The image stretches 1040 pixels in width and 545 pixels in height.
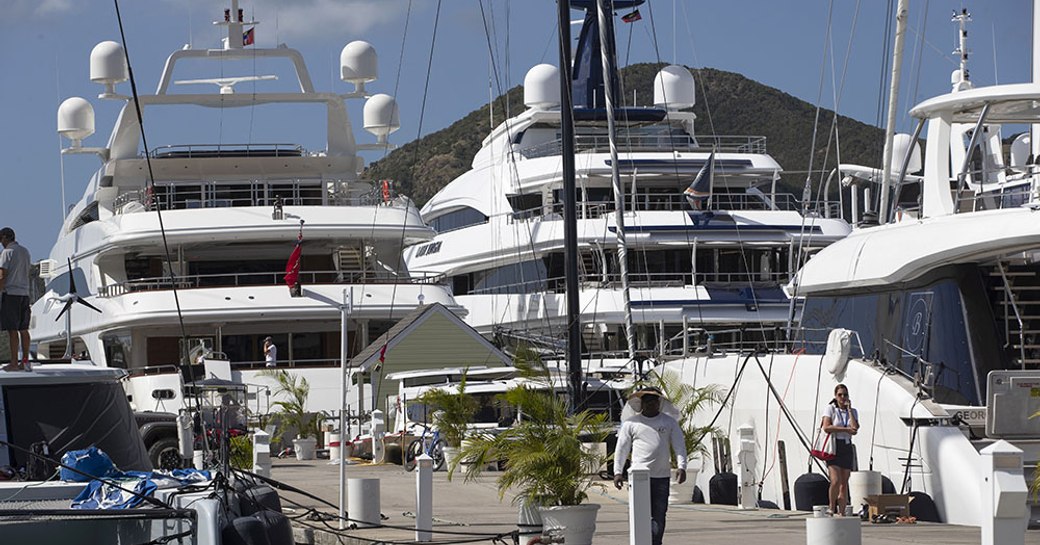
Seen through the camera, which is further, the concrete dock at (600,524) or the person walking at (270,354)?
the person walking at (270,354)

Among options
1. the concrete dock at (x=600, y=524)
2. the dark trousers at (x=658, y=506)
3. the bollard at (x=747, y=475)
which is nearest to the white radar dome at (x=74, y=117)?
the concrete dock at (x=600, y=524)

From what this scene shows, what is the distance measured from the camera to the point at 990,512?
9.74 metres

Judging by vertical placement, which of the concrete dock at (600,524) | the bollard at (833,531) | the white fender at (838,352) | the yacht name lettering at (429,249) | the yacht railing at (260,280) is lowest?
the concrete dock at (600,524)

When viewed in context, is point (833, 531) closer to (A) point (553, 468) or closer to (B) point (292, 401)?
(A) point (553, 468)

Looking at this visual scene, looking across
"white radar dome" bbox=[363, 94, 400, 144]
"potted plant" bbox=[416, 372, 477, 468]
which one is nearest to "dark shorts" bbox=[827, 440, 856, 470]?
"potted plant" bbox=[416, 372, 477, 468]

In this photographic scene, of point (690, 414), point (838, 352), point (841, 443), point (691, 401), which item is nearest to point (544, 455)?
point (841, 443)

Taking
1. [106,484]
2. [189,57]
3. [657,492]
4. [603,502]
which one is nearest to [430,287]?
[189,57]

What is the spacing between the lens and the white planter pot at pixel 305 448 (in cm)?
2859

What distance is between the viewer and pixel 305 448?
28.7 meters

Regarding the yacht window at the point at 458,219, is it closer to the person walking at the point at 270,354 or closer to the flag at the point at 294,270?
the flag at the point at 294,270

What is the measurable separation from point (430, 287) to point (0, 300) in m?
21.4

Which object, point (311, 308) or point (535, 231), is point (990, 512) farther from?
point (535, 231)

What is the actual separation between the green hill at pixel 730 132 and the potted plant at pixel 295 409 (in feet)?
263

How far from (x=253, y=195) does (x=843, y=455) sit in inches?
933
